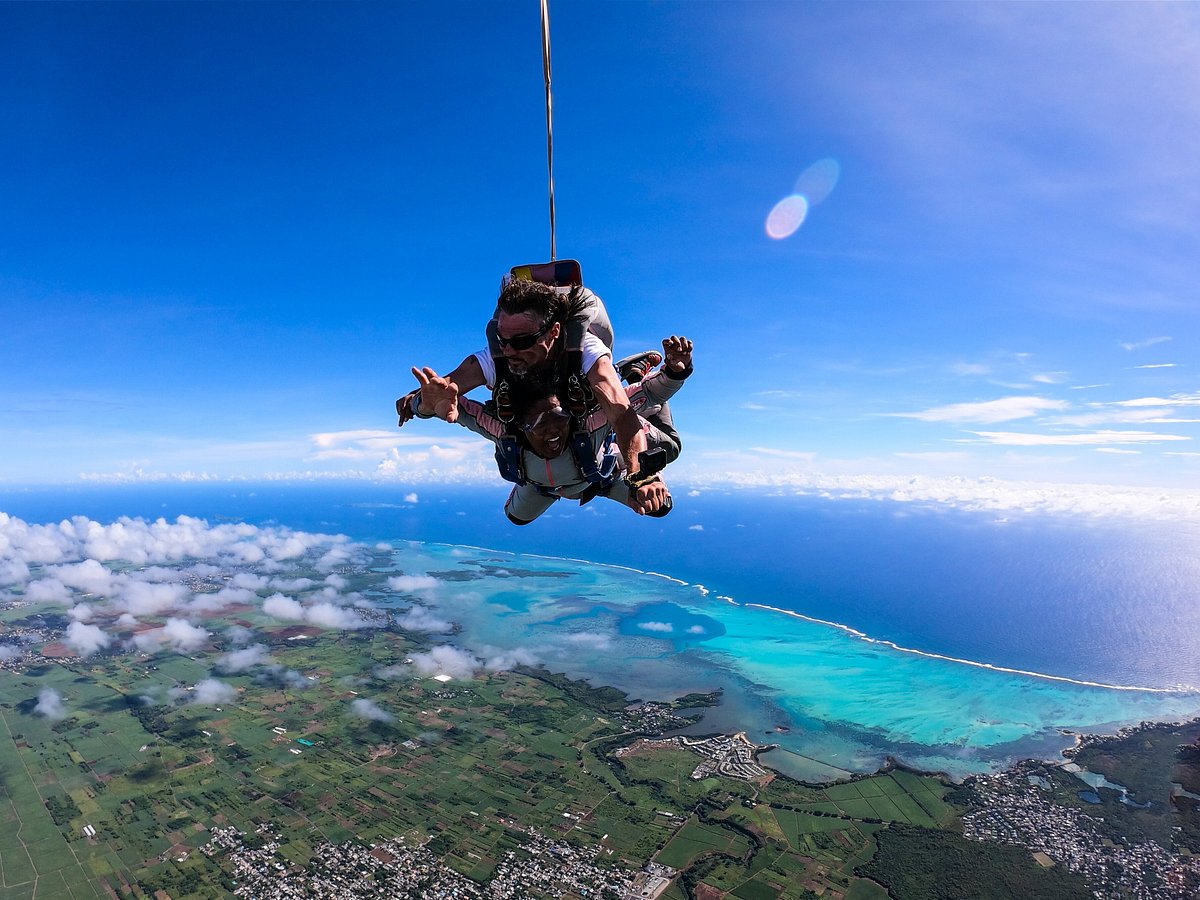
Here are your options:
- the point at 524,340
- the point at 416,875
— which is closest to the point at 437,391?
the point at 524,340

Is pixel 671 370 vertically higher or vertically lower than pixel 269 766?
higher

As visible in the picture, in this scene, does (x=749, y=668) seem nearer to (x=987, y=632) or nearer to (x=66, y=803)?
(x=987, y=632)

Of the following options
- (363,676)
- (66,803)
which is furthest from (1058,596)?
(66,803)

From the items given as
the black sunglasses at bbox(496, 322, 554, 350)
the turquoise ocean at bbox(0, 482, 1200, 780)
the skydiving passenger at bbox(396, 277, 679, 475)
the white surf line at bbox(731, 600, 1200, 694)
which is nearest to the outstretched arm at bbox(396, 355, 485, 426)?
the skydiving passenger at bbox(396, 277, 679, 475)

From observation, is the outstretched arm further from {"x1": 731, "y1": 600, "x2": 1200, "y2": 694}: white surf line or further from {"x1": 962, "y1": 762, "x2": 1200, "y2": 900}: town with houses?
{"x1": 731, "y1": 600, "x2": 1200, "y2": 694}: white surf line

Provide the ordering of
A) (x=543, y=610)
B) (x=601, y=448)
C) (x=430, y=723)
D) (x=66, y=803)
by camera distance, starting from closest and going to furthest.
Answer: (x=601, y=448)
(x=66, y=803)
(x=430, y=723)
(x=543, y=610)

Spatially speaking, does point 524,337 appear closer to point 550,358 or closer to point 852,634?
point 550,358
